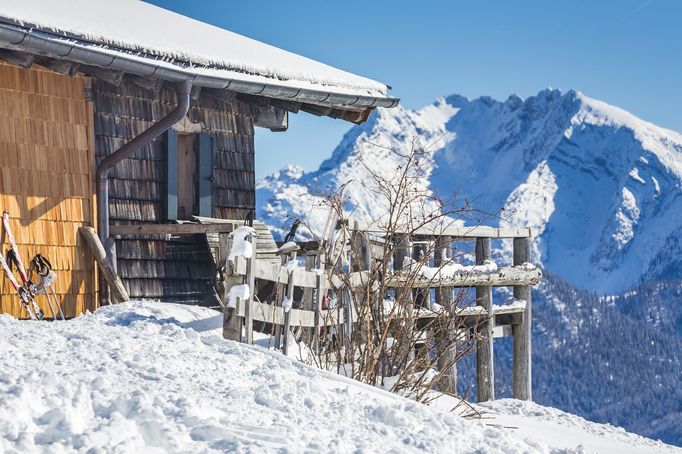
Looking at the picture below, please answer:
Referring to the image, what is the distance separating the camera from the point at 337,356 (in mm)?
10000

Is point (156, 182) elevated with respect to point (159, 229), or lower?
elevated

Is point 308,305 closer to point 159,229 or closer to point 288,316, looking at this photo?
point 288,316

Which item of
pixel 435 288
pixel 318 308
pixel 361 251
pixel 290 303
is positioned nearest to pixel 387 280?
pixel 290 303

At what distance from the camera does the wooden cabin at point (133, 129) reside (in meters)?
11.9

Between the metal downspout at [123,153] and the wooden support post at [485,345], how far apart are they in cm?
477

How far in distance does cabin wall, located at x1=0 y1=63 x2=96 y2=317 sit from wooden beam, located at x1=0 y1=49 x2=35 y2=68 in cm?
15

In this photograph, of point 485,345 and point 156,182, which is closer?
point 156,182

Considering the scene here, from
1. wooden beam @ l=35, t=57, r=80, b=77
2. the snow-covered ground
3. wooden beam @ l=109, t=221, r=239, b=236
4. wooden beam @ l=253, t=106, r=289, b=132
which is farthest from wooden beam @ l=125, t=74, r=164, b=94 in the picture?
the snow-covered ground

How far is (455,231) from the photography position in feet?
45.5

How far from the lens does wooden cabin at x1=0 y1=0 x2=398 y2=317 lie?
1189 cm

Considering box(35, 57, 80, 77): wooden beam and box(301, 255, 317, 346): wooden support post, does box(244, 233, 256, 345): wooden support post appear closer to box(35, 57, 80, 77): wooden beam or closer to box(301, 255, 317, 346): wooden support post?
box(301, 255, 317, 346): wooden support post

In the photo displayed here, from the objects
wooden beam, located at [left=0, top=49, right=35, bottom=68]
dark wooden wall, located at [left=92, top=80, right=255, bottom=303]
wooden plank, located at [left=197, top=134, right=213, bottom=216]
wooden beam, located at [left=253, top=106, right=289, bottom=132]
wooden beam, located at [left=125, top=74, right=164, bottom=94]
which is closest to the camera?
wooden beam, located at [left=0, top=49, right=35, bottom=68]

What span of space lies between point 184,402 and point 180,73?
6220mm

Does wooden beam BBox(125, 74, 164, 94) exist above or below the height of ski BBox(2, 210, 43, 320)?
above
